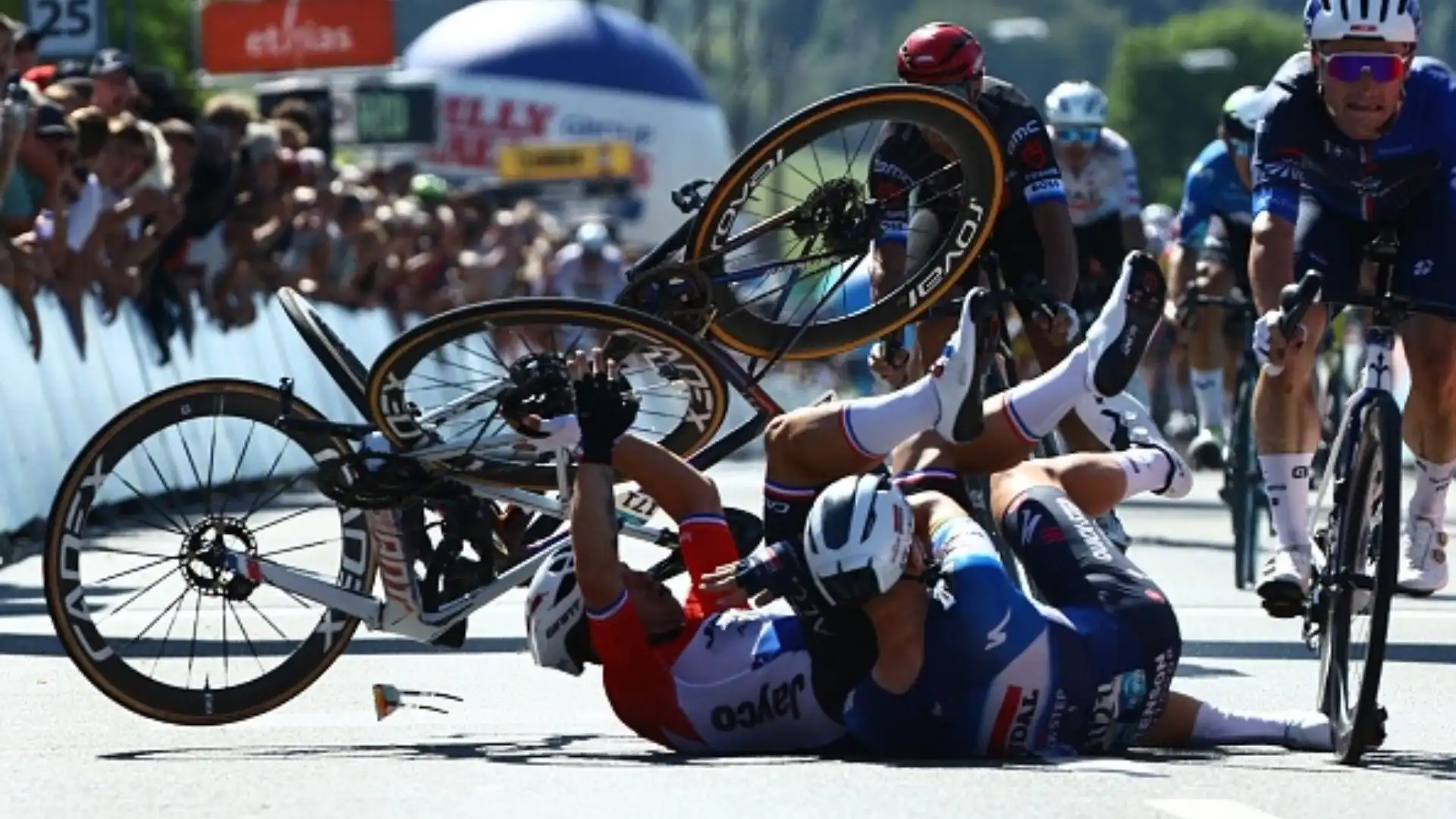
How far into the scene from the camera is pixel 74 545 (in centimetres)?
922

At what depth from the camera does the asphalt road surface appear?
7.56 meters

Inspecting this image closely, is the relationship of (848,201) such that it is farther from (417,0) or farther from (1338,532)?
(417,0)

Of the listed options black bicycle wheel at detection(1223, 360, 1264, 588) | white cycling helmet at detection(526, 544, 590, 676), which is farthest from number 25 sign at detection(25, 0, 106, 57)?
white cycling helmet at detection(526, 544, 590, 676)

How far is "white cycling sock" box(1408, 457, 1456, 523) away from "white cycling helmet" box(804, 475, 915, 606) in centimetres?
211

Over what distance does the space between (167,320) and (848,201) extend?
32.0ft

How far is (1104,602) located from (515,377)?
66.6 inches

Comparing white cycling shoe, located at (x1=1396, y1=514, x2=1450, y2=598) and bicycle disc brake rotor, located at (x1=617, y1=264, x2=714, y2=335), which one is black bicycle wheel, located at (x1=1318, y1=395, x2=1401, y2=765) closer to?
white cycling shoe, located at (x1=1396, y1=514, x2=1450, y2=598)

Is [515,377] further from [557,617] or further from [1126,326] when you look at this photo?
[1126,326]

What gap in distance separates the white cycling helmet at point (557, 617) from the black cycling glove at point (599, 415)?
30 centimetres

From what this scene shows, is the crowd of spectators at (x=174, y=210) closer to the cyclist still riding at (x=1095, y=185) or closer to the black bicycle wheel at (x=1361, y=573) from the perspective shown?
the cyclist still riding at (x=1095, y=185)

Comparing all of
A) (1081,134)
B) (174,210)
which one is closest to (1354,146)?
(1081,134)

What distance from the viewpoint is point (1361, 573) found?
8.51 metres

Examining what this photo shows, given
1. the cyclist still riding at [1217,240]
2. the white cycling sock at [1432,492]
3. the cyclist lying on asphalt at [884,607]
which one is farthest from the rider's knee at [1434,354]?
the cyclist still riding at [1217,240]

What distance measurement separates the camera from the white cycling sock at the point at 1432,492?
31.6 ft
